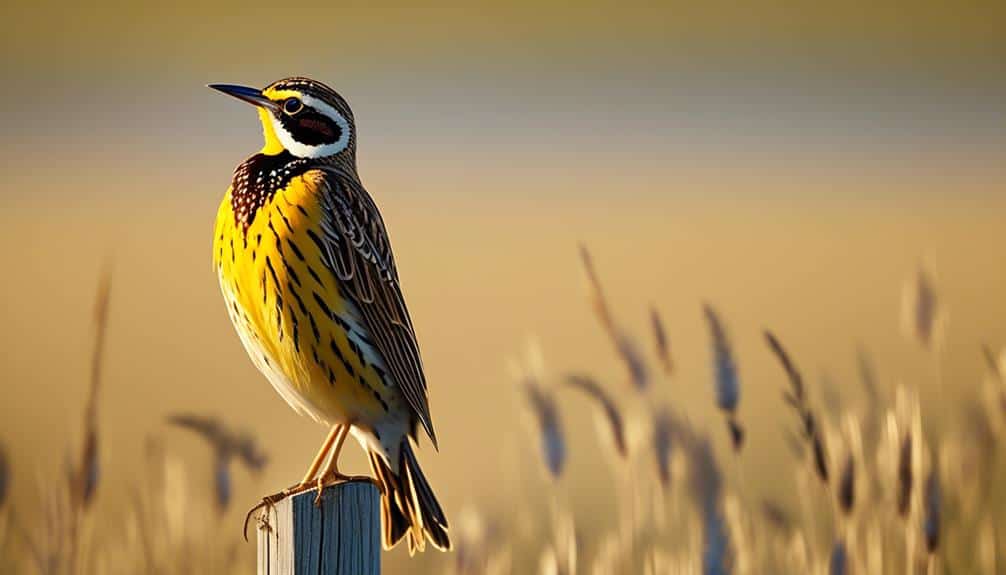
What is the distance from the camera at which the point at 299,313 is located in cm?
354

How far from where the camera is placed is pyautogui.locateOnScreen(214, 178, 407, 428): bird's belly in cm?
353

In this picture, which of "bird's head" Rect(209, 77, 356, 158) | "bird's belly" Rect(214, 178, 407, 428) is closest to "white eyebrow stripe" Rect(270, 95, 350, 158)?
"bird's head" Rect(209, 77, 356, 158)

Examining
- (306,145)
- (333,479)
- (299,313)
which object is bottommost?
(333,479)

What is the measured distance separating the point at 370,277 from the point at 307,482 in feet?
2.01

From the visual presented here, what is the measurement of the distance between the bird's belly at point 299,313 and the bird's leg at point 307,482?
0.18 feet

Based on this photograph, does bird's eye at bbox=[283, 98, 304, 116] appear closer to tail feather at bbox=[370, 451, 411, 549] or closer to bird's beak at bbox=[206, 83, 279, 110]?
bird's beak at bbox=[206, 83, 279, 110]

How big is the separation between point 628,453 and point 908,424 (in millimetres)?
872

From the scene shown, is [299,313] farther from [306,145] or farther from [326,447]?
[306,145]

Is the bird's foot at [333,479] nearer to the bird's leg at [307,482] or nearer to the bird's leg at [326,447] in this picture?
the bird's leg at [307,482]

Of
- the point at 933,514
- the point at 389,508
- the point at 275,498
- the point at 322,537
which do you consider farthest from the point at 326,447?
the point at 933,514

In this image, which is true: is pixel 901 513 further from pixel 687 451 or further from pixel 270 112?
pixel 270 112

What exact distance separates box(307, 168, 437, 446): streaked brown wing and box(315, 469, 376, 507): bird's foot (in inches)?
11.6

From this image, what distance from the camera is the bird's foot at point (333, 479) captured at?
10.3ft

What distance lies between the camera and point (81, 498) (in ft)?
13.9
